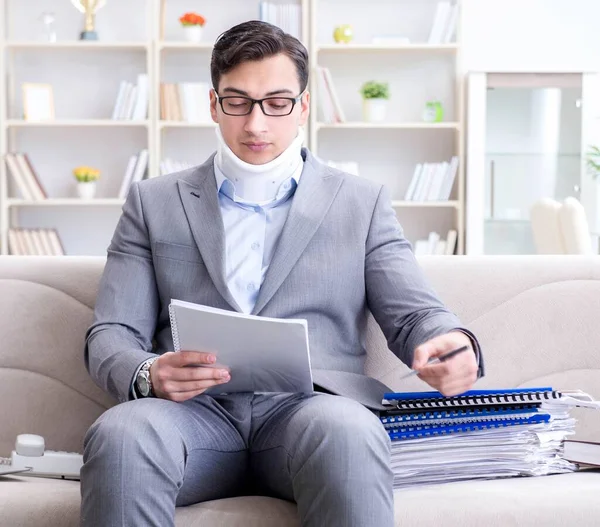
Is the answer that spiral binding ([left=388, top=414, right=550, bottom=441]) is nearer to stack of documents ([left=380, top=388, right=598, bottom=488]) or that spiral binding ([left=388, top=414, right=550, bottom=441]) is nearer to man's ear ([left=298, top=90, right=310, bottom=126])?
stack of documents ([left=380, top=388, right=598, bottom=488])

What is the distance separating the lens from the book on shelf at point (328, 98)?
5.41 meters

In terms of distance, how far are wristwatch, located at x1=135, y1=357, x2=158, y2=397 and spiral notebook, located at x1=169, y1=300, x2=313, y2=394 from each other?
3.9 inches

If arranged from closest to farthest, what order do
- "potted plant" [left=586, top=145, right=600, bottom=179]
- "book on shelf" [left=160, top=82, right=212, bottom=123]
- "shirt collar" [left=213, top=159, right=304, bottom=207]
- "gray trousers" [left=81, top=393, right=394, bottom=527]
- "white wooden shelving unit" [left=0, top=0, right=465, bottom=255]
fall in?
"gray trousers" [left=81, top=393, right=394, bottom=527] < "shirt collar" [left=213, top=159, right=304, bottom=207] < "potted plant" [left=586, top=145, right=600, bottom=179] < "book on shelf" [left=160, top=82, right=212, bottom=123] < "white wooden shelving unit" [left=0, top=0, right=465, bottom=255]

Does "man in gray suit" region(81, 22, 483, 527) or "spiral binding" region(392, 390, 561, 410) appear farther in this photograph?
"spiral binding" region(392, 390, 561, 410)

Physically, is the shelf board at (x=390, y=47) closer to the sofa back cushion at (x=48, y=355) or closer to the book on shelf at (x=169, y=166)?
the book on shelf at (x=169, y=166)

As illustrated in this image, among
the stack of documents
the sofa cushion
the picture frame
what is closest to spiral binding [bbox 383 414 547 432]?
the stack of documents

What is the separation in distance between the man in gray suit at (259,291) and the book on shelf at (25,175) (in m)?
3.82

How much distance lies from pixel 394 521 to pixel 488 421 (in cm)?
29

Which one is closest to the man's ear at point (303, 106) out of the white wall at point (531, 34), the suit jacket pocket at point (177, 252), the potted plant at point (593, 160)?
the suit jacket pocket at point (177, 252)

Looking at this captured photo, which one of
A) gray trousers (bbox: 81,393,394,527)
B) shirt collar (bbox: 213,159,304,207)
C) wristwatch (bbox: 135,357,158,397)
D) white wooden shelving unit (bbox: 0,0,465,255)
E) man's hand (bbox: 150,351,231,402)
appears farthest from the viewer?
white wooden shelving unit (bbox: 0,0,465,255)

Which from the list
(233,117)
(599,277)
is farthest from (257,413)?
(599,277)

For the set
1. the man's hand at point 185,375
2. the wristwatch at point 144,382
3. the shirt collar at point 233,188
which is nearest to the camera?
the man's hand at point 185,375

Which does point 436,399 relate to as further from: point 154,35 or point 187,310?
point 154,35

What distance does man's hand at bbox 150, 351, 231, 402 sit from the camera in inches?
56.0
